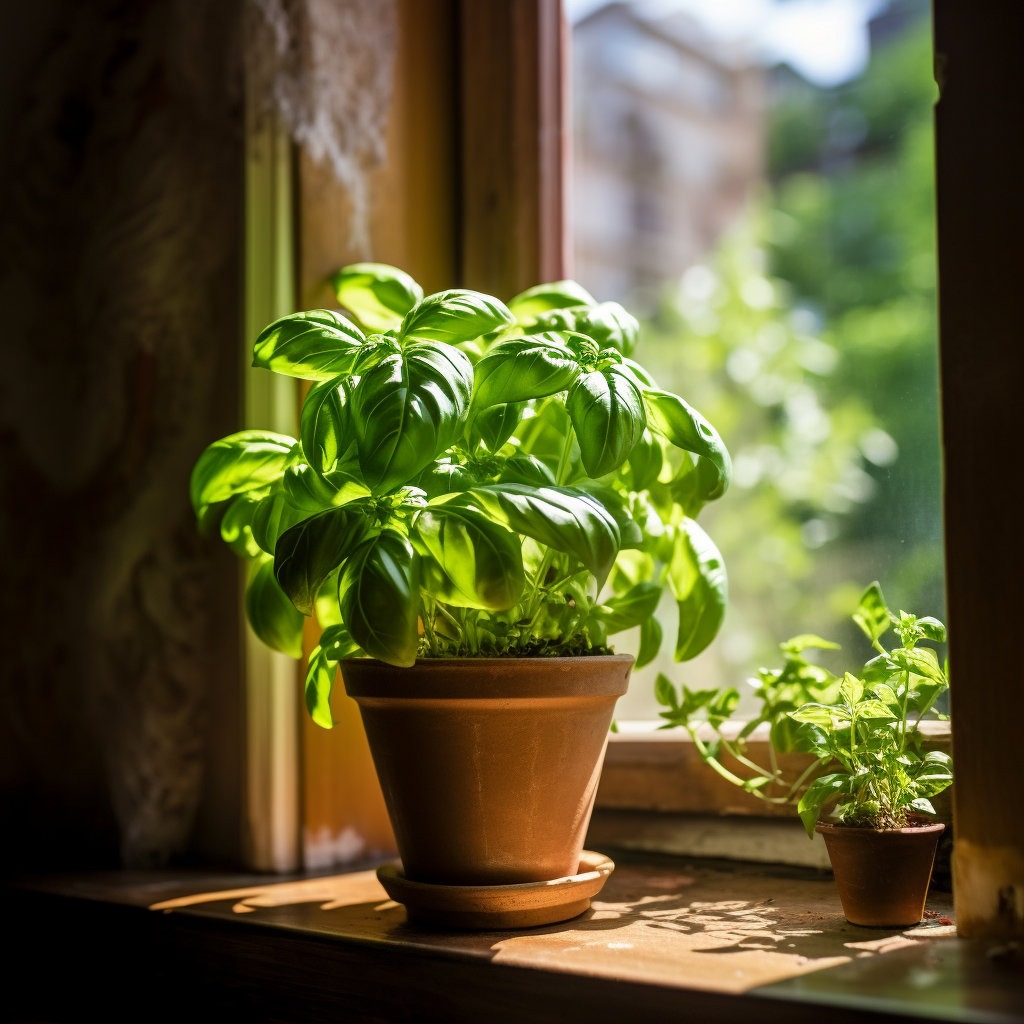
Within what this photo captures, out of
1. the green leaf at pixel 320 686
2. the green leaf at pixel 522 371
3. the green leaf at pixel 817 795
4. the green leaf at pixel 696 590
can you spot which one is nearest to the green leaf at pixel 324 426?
the green leaf at pixel 522 371

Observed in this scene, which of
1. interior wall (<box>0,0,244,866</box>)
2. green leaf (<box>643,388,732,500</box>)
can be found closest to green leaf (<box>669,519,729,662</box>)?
green leaf (<box>643,388,732,500</box>)

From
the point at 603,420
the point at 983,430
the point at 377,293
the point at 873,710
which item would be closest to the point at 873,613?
the point at 873,710

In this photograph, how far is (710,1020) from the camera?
0.65 metres

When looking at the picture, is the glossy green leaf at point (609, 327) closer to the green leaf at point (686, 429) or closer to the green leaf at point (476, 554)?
the green leaf at point (686, 429)

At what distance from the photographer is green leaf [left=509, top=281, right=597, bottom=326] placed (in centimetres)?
98

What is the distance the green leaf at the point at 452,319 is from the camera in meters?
0.84

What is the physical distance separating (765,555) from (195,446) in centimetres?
73

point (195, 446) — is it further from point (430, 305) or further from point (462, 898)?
point (462, 898)

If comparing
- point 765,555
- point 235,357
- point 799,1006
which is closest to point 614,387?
point 799,1006

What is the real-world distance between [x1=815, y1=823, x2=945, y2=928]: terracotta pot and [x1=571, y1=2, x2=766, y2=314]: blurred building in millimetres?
815

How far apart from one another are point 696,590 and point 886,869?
0.27 metres

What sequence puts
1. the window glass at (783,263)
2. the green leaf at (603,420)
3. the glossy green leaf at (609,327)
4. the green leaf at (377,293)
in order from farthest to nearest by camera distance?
the window glass at (783,263) → the green leaf at (377,293) → the glossy green leaf at (609,327) → the green leaf at (603,420)

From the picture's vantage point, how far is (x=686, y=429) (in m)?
0.83

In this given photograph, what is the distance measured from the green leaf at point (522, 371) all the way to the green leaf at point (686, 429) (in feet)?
0.25
